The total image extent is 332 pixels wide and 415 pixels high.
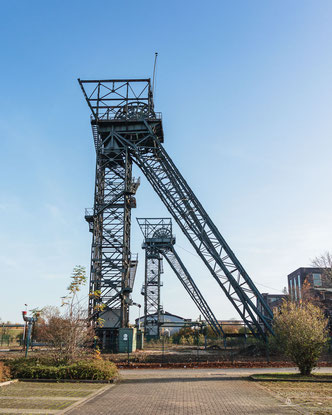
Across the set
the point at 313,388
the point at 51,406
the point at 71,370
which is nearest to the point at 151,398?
the point at 51,406

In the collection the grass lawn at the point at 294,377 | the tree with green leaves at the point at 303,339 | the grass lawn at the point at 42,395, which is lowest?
the grass lawn at the point at 294,377

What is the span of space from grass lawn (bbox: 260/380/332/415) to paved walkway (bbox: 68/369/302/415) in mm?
406

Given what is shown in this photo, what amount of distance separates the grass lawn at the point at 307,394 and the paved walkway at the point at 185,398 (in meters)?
0.41

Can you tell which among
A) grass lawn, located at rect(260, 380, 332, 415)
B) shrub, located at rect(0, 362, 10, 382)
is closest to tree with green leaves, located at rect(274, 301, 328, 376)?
grass lawn, located at rect(260, 380, 332, 415)

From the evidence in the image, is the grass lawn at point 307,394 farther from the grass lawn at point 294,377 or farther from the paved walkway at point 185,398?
the grass lawn at point 294,377

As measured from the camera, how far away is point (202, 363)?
826 inches

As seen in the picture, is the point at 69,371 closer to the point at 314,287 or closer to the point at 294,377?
the point at 294,377

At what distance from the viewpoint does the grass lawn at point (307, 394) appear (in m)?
9.86

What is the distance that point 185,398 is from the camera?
11352 millimetres

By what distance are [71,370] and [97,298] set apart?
14.4 metres

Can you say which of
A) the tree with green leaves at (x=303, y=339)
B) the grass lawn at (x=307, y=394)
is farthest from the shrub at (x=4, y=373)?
the tree with green leaves at (x=303, y=339)

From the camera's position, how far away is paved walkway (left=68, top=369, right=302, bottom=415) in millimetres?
9528

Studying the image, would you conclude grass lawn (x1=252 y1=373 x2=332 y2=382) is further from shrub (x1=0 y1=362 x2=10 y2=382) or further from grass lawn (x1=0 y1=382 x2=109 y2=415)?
shrub (x1=0 y1=362 x2=10 y2=382)

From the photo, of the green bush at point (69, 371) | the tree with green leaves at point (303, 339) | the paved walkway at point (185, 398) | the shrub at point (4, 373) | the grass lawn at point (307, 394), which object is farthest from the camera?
the tree with green leaves at point (303, 339)
